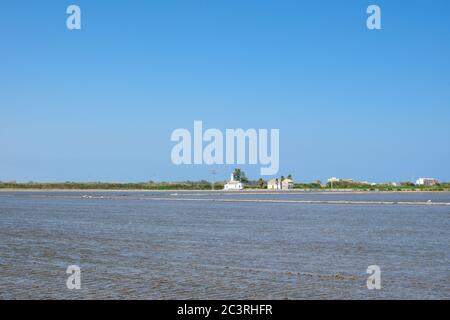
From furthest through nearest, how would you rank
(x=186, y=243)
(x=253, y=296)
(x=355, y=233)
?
(x=355, y=233), (x=186, y=243), (x=253, y=296)

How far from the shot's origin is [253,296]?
15.4m

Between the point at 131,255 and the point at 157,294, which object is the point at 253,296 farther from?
the point at 131,255

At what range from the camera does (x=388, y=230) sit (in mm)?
36812

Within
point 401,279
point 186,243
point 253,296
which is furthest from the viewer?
point 186,243

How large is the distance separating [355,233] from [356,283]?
1801 cm

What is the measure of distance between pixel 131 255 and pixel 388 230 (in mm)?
19329
